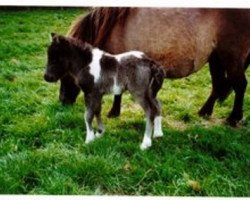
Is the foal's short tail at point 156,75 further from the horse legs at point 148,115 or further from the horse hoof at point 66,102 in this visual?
the horse hoof at point 66,102

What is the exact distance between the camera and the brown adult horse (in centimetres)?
492

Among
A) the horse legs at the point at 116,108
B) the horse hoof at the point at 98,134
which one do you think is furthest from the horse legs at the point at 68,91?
the horse hoof at the point at 98,134

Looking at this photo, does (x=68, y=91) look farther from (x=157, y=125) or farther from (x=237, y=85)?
(x=237, y=85)

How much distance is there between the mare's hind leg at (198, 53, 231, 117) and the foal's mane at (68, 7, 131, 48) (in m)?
1.06

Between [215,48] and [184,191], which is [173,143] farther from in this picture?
[215,48]

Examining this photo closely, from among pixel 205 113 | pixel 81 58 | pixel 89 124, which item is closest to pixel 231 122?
pixel 205 113

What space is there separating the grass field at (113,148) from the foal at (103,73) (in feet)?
0.86

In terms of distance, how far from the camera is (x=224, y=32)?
4988 mm

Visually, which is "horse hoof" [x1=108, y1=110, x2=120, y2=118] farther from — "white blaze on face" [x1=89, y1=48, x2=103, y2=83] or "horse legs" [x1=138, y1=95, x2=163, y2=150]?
"white blaze on face" [x1=89, y1=48, x2=103, y2=83]

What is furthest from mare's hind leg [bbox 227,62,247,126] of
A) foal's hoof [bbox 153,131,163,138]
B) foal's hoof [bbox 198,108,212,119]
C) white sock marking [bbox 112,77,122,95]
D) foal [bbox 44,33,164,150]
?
white sock marking [bbox 112,77,122,95]

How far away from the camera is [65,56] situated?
4395 millimetres

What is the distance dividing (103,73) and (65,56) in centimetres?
35

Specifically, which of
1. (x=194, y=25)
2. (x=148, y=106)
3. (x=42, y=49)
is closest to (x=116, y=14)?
(x=194, y=25)

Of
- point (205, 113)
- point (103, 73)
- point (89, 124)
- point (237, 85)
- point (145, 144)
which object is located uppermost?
point (103, 73)
